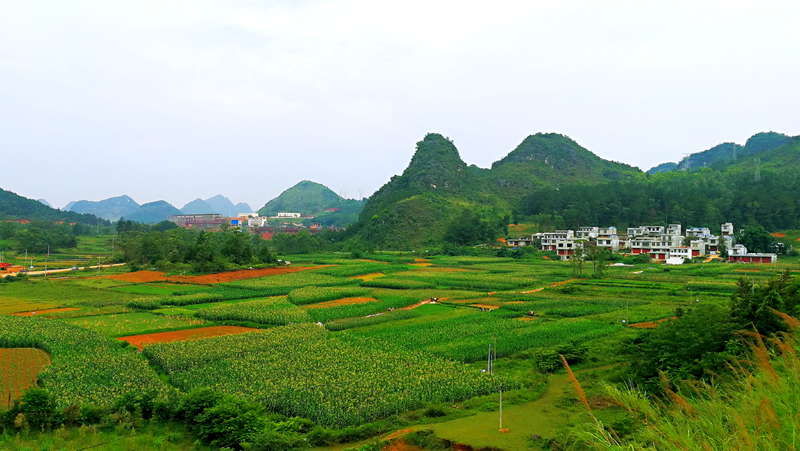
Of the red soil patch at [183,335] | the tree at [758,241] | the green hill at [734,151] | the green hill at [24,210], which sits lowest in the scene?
the red soil patch at [183,335]

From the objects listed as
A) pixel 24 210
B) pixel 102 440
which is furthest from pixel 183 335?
pixel 24 210

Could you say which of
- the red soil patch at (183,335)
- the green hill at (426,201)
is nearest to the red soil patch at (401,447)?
the red soil patch at (183,335)

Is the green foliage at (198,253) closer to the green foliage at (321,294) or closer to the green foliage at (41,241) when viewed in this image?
the green foliage at (41,241)

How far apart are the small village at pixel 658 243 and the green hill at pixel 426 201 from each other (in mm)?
16409

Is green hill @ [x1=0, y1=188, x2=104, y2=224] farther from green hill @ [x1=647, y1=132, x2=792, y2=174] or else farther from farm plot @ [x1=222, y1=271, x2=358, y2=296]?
green hill @ [x1=647, y1=132, x2=792, y2=174]

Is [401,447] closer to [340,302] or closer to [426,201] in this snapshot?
[340,302]

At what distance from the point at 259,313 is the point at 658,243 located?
5246 centimetres

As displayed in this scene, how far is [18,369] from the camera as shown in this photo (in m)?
20.5

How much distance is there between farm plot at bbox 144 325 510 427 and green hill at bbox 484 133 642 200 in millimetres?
99382

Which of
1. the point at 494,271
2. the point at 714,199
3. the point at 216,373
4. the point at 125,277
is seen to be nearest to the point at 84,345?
the point at 216,373

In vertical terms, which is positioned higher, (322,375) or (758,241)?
(758,241)

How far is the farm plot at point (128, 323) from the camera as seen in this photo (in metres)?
28.3

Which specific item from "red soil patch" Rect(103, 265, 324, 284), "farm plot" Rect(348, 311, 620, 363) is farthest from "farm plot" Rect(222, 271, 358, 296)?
"farm plot" Rect(348, 311, 620, 363)

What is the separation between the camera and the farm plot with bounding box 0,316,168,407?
57.0ft
